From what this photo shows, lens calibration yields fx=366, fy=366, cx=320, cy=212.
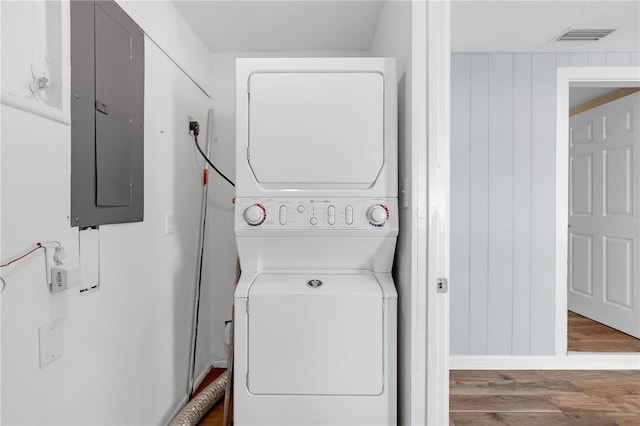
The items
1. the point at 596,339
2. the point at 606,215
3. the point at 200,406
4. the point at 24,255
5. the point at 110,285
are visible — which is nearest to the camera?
the point at 24,255

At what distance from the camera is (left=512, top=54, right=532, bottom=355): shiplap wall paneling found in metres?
2.64

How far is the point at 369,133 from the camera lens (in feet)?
4.90

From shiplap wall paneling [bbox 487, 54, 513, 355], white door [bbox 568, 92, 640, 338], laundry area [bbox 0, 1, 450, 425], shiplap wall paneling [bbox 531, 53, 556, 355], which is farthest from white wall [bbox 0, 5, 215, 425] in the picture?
white door [bbox 568, 92, 640, 338]

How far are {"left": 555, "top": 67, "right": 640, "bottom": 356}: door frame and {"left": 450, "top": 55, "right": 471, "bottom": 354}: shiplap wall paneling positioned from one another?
0.66 m

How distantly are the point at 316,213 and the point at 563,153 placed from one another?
2170 mm

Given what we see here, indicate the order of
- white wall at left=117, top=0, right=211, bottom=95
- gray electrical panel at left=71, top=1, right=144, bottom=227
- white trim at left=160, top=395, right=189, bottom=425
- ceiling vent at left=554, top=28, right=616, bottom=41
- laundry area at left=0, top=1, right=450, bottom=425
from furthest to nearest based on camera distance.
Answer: ceiling vent at left=554, top=28, right=616, bottom=41 < white trim at left=160, top=395, right=189, bottom=425 < white wall at left=117, top=0, right=211, bottom=95 < gray electrical panel at left=71, top=1, right=144, bottom=227 < laundry area at left=0, top=1, right=450, bottom=425

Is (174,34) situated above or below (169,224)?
above

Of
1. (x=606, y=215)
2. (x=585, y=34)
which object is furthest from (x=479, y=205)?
(x=606, y=215)

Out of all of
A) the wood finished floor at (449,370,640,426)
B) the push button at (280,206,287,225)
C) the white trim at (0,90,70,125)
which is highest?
the white trim at (0,90,70,125)

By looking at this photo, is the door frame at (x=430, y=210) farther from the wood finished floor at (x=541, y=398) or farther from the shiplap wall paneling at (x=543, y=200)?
the shiplap wall paneling at (x=543, y=200)

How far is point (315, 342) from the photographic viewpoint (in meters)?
1.40

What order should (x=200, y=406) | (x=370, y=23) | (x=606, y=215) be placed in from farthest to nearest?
(x=606, y=215) < (x=370, y=23) < (x=200, y=406)

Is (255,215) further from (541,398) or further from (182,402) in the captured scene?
(541,398)

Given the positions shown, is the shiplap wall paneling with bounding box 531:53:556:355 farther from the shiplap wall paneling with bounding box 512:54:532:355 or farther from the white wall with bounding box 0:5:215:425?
the white wall with bounding box 0:5:215:425
